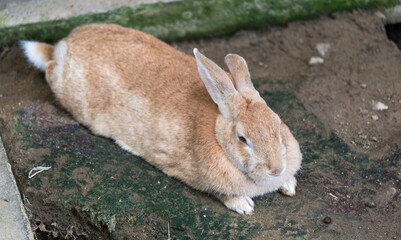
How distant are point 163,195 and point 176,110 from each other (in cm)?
65

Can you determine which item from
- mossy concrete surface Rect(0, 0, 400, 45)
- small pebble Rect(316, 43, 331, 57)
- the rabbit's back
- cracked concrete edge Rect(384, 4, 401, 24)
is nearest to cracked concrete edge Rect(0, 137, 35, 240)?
the rabbit's back

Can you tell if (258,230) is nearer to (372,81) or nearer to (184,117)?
(184,117)

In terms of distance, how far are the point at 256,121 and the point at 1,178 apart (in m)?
1.91

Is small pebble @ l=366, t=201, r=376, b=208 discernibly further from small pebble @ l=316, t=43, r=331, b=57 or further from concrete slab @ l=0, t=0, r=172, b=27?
concrete slab @ l=0, t=0, r=172, b=27

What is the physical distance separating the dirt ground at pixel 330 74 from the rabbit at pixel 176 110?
16.0 inches

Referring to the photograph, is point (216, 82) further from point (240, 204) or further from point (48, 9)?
point (48, 9)

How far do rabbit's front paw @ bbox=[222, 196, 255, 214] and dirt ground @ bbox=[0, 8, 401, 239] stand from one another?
2.32 feet

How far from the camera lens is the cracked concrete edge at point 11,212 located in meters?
3.62

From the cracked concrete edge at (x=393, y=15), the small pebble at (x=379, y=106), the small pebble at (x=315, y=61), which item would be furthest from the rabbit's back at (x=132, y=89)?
the cracked concrete edge at (x=393, y=15)

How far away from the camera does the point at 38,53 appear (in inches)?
205

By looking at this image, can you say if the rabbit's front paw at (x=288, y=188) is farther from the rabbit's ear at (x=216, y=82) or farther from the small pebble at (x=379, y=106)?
the small pebble at (x=379, y=106)

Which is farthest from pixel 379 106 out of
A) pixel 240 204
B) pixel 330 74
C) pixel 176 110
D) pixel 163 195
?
pixel 163 195

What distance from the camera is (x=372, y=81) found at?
534cm

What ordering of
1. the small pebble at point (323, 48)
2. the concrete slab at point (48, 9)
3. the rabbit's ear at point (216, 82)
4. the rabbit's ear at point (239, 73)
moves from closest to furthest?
the rabbit's ear at point (216, 82)
the rabbit's ear at point (239, 73)
the concrete slab at point (48, 9)
the small pebble at point (323, 48)
